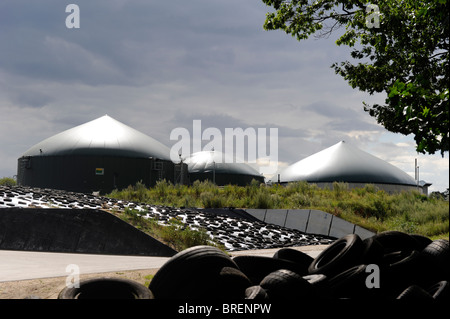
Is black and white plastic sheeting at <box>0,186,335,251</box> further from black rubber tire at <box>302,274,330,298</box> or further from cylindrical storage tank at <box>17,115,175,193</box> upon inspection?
cylindrical storage tank at <box>17,115,175,193</box>

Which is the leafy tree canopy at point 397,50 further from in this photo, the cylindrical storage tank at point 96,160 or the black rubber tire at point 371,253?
the cylindrical storage tank at point 96,160

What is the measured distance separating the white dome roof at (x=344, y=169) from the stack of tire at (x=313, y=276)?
4545cm

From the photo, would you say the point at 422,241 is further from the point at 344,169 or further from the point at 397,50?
the point at 344,169

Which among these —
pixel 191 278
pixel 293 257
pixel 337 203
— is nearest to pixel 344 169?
pixel 337 203

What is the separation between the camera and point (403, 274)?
6324 mm

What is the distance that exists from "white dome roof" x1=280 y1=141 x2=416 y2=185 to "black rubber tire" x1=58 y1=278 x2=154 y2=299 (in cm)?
4745

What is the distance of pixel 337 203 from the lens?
939 inches

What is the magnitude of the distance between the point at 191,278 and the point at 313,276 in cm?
→ 166

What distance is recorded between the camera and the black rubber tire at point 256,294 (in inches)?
203

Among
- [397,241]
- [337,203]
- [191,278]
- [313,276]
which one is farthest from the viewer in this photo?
[337,203]

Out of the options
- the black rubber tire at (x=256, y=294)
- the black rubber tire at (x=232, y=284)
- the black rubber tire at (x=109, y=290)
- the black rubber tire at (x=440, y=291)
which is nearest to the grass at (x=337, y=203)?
the black rubber tire at (x=440, y=291)
